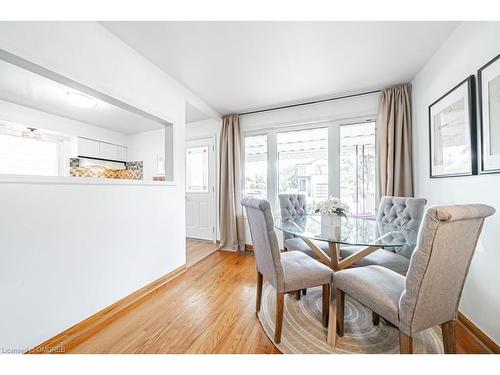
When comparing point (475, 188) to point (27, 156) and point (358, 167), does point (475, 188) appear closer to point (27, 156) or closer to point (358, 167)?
point (358, 167)

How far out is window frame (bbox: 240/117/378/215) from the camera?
284 cm

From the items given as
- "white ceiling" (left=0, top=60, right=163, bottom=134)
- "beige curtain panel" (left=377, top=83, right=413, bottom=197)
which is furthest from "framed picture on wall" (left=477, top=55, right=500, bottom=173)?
"white ceiling" (left=0, top=60, right=163, bottom=134)

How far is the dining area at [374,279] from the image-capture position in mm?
892

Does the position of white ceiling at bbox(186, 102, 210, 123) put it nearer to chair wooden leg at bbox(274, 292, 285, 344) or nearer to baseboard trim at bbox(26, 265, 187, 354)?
baseboard trim at bbox(26, 265, 187, 354)

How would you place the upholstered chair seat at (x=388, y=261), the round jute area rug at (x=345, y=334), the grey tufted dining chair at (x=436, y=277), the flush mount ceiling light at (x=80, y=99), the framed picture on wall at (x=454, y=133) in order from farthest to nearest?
the flush mount ceiling light at (x=80, y=99) < the upholstered chair seat at (x=388, y=261) < the framed picture on wall at (x=454, y=133) < the round jute area rug at (x=345, y=334) < the grey tufted dining chair at (x=436, y=277)

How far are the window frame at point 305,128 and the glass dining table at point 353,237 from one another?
1075 millimetres

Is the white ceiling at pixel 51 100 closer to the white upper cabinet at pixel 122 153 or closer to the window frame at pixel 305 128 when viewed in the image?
the white upper cabinet at pixel 122 153

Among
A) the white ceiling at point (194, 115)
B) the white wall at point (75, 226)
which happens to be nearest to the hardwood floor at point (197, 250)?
the white wall at point (75, 226)

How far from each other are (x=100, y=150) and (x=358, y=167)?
4678 mm

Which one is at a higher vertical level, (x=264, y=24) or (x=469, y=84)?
(x=264, y=24)

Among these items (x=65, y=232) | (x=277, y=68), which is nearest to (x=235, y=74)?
(x=277, y=68)

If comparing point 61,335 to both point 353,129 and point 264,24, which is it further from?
point 353,129

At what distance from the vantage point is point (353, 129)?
2.82m
